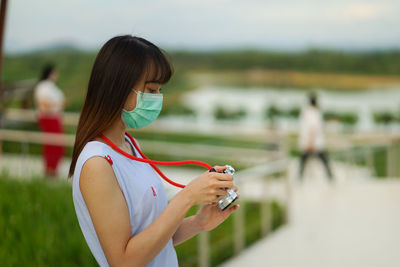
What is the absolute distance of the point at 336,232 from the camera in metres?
5.14

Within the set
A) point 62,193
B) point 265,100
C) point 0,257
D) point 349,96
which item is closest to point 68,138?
point 62,193

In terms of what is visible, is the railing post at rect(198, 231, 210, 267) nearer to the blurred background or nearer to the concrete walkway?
the blurred background

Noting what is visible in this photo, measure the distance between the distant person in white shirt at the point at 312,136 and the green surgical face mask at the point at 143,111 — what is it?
628 centimetres

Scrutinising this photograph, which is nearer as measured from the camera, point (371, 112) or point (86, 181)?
point (86, 181)

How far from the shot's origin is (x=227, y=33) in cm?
1928

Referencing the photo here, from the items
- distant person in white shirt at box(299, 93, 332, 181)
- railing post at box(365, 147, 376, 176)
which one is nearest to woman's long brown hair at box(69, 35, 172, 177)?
distant person in white shirt at box(299, 93, 332, 181)

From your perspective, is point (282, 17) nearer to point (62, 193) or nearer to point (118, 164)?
point (62, 193)

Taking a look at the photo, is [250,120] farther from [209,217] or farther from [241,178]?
[209,217]

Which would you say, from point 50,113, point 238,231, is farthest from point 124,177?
point 50,113

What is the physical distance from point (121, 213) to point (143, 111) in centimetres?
26

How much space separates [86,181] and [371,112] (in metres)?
15.8

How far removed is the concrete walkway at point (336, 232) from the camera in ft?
14.1

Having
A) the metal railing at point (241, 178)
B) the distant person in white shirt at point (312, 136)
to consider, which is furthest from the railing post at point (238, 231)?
the distant person in white shirt at point (312, 136)

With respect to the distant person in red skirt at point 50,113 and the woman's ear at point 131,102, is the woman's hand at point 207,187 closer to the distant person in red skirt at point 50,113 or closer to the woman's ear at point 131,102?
the woman's ear at point 131,102
